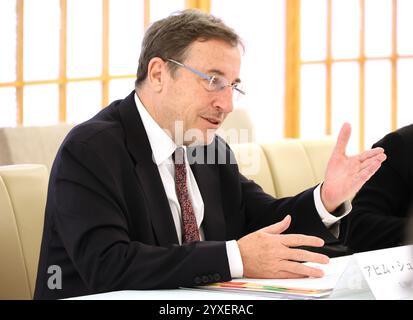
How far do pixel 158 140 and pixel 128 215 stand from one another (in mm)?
251

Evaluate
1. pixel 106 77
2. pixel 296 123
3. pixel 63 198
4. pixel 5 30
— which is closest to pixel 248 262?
pixel 63 198

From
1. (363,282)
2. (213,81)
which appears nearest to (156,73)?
(213,81)

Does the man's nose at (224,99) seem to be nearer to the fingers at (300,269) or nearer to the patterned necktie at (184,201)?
the patterned necktie at (184,201)

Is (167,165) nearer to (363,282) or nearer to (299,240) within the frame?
(299,240)

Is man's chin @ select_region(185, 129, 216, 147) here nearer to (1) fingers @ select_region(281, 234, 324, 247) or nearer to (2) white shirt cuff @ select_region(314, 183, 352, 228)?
(2) white shirt cuff @ select_region(314, 183, 352, 228)

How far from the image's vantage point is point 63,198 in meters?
1.75

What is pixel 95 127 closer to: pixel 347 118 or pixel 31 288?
pixel 31 288

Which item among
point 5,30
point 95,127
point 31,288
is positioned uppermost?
point 5,30

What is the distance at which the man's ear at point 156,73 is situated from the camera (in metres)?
2.03

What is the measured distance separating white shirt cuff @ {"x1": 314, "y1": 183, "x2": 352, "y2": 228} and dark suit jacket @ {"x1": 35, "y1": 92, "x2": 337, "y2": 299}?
0.01m

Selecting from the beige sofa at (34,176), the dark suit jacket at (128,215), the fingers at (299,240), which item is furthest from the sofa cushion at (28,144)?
the fingers at (299,240)

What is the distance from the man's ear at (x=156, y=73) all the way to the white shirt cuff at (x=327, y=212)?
19.2 inches
